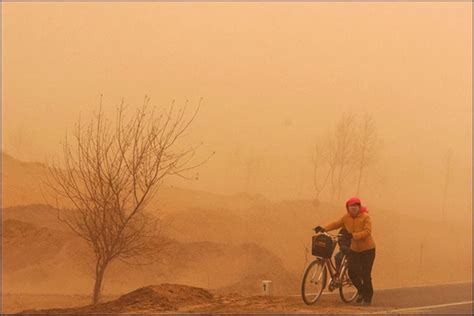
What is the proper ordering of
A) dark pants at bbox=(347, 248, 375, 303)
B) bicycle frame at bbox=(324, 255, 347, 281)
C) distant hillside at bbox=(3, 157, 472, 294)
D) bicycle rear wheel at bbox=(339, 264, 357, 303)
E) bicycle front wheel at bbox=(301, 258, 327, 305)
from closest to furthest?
bicycle front wheel at bbox=(301, 258, 327, 305) → dark pants at bbox=(347, 248, 375, 303) → bicycle frame at bbox=(324, 255, 347, 281) → bicycle rear wheel at bbox=(339, 264, 357, 303) → distant hillside at bbox=(3, 157, 472, 294)

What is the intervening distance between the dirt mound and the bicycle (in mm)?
1689

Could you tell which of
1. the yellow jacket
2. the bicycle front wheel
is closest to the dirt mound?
the bicycle front wheel

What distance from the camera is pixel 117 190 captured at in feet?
60.3

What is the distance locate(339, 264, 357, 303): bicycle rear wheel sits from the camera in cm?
1144

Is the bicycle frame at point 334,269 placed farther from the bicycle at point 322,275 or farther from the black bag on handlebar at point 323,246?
the black bag on handlebar at point 323,246

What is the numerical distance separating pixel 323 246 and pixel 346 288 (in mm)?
1431

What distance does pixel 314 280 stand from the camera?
1103cm

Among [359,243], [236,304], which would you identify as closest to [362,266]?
[359,243]

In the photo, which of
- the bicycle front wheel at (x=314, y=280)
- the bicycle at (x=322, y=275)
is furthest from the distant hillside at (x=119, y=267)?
the bicycle front wheel at (x=314, y=280)

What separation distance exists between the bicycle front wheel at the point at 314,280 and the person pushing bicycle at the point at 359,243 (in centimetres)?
53

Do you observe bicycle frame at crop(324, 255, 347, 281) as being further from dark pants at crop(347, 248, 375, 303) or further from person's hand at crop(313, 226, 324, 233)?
person's hand at crop(313, 226, 324, 233)

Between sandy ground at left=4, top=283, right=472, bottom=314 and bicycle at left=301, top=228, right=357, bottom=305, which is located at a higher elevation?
bicycle at left=301, top=228, right=357, bottom=305

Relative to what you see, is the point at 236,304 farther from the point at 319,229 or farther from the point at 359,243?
the point at 359,243

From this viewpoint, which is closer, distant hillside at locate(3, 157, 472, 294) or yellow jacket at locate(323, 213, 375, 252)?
yellow jacket at locate(323, 213, 375, 252)
